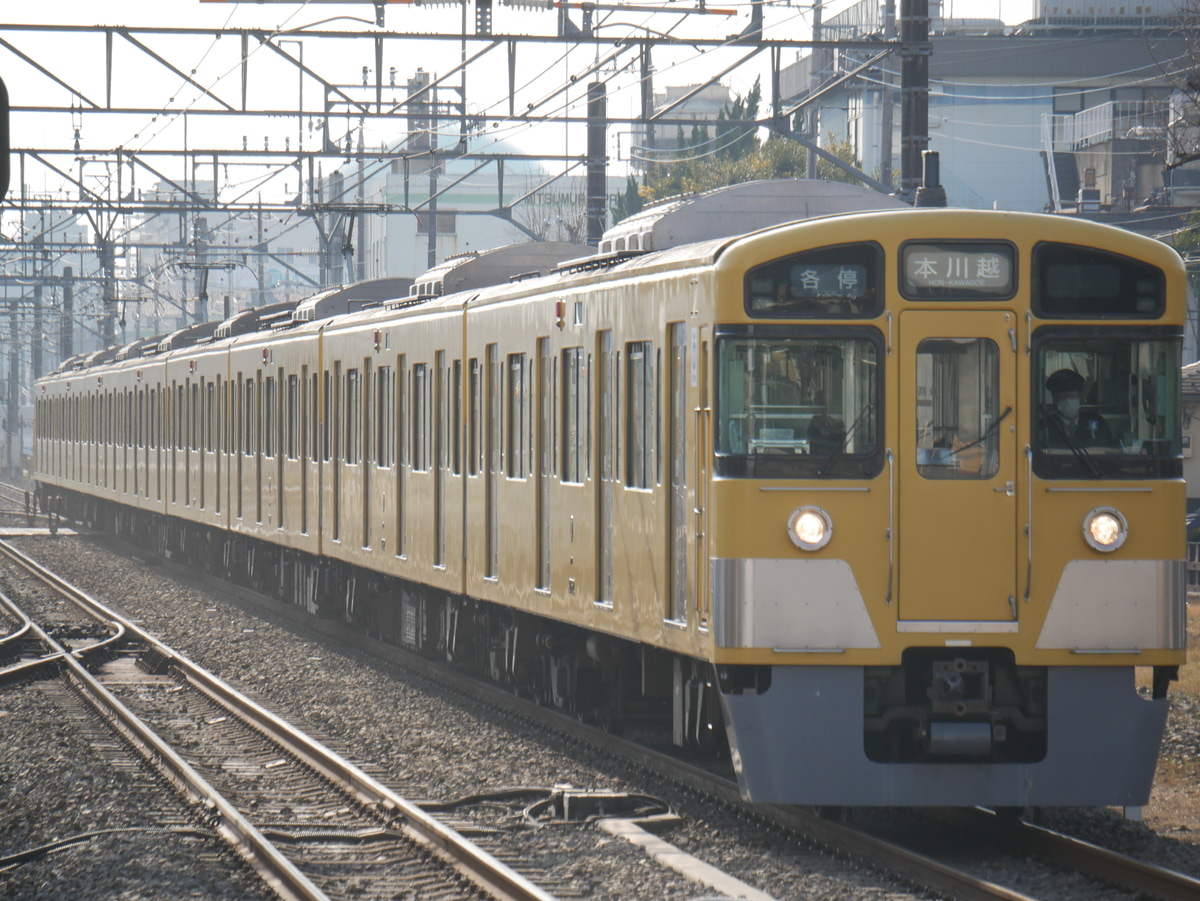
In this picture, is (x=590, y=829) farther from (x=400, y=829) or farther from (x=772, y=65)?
(x=772, y=65)

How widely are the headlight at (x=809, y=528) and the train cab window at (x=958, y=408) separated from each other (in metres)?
0.46

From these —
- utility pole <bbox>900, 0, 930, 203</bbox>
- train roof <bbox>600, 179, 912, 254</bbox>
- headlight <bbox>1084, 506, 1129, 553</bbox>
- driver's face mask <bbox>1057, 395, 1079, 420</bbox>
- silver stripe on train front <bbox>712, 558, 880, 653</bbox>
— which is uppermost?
utility pole <bbox>900, 0, 930, 203</bbox>

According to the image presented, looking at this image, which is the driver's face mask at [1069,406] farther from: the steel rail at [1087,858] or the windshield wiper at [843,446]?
the steel rail at [1087,858]

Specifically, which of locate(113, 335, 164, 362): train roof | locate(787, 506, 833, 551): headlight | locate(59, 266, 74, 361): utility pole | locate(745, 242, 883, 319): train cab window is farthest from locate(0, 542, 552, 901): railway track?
locate(59, 266, 74, 361): utility pole

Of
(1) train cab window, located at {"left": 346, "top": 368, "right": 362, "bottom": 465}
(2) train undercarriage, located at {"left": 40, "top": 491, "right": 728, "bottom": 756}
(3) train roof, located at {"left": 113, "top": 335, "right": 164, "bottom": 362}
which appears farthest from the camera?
(3) train roof, located at {"left": 113, "top": 335, "right": 164, "bottom": 362}

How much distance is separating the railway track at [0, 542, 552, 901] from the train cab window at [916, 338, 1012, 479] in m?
2.37

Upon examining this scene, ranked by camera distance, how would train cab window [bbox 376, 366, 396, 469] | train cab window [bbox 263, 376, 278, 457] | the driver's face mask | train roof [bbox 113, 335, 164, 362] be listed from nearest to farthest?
the driver's face mask → train cab window [bbox 376, 366, 396, 469] → train cab window [bbox 263, 376, 278, 457] → train roof [bbox 113, 335, 164, 362]

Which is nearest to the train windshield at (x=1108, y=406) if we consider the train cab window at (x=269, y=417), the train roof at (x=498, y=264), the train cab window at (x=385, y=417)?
the train roof at (x=498, y=264)

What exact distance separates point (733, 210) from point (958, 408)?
2733 mm

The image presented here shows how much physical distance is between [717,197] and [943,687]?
3.51 meters

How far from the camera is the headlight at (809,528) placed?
7.61 metres

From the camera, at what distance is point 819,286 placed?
25.6 ft

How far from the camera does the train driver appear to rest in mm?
7773

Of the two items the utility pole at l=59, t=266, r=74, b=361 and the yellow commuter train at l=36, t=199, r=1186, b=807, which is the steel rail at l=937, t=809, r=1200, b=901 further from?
the utility pole at l=59, t=266, r=74, b=361
